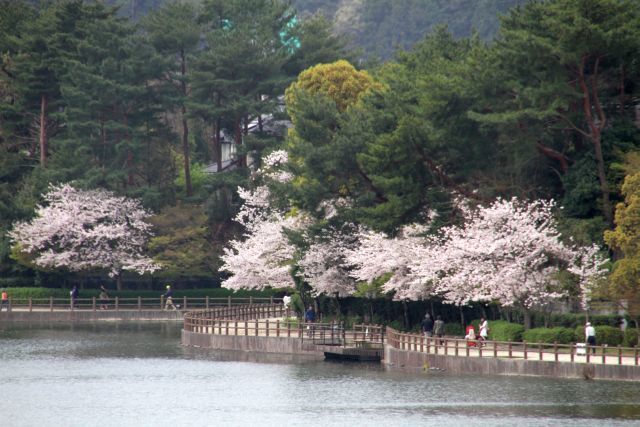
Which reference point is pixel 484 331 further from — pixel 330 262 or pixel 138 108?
pixel 138 108

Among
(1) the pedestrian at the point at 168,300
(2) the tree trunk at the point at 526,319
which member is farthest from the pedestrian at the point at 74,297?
(2) the tree trunk at the point at 526,319

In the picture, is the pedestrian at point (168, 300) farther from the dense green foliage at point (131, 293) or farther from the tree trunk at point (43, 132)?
the tree trunk at point (43, 132)

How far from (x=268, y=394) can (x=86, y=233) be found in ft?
163

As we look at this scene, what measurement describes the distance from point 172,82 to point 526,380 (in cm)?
6431

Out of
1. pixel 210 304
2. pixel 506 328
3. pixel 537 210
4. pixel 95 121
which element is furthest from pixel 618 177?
pixel 95 121

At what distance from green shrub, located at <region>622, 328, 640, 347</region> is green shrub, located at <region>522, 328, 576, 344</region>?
219 cm

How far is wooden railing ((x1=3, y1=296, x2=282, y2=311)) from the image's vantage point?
327 ft

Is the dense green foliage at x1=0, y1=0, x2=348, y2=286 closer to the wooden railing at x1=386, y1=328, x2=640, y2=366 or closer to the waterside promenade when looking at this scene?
the waterside promenade

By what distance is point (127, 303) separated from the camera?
10312 centimetres

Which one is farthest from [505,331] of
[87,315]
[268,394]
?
[87,315]

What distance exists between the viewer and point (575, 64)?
6462cm

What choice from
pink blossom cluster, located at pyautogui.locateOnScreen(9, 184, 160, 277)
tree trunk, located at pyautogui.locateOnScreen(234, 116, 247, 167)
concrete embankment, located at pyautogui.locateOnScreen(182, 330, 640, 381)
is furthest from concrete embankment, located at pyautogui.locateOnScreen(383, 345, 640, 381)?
tree trunk, located at pyautogui.locateOnScreen(234, 116, 247, 167)

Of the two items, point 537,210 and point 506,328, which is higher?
point 537,210

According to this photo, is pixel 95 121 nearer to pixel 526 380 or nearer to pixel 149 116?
pixel 149 116
